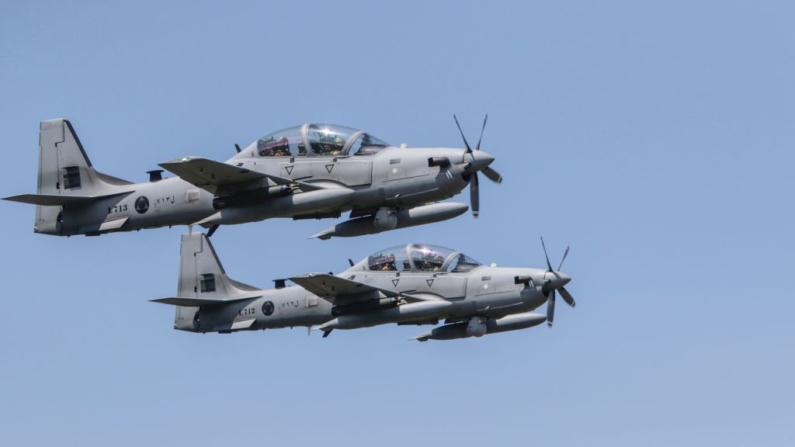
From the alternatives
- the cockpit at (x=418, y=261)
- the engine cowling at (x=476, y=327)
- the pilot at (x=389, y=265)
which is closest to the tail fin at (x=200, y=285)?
the cockpit at (x=418, y=261)

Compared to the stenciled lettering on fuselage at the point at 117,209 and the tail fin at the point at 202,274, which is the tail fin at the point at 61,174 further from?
the tail fin at the point at 202,274

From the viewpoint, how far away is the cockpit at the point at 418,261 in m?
59.0

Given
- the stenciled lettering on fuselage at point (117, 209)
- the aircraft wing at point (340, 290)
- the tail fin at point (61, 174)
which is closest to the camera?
the stenciled lettering on fuselage at point (117, 209)

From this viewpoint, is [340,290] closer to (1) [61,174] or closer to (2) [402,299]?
(2) [402,299]

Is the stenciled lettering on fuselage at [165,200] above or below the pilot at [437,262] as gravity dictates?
above

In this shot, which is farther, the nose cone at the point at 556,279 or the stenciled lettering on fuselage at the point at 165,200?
the nose cone at the point at 556,279

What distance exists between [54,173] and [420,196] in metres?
13.1

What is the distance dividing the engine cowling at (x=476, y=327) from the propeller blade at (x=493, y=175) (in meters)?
7.08

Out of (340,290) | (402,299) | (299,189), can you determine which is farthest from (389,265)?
(299,189)

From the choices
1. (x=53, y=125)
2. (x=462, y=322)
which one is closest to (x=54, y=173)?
(x=53, y=125)

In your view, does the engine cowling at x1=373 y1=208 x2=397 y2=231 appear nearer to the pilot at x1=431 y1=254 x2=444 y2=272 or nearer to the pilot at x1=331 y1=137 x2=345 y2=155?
the pilot at x1=331 y1=137 x2=345 y2=155

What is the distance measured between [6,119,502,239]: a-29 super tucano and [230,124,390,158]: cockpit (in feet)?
0.10

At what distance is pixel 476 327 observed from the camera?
2334 inches

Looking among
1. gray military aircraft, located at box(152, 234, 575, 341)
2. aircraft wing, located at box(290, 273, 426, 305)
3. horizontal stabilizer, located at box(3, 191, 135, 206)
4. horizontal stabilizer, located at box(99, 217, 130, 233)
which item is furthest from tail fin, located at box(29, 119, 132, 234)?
aircraft wing, located at box(290, 273, 426, 305)
